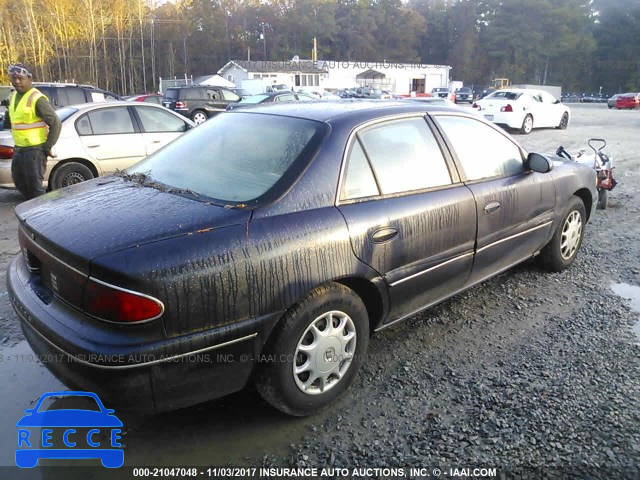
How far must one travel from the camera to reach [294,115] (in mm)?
3035

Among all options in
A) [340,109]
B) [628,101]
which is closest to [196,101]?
[340,109]

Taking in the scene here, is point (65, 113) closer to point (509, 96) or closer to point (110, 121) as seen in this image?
point (110, 121)

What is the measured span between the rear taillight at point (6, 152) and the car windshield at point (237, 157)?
4.80 m

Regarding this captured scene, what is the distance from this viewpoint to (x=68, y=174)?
700cm

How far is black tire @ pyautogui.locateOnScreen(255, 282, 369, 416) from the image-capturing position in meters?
2.37

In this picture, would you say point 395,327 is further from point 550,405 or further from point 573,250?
point 573,250

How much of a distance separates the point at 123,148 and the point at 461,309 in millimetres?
5730

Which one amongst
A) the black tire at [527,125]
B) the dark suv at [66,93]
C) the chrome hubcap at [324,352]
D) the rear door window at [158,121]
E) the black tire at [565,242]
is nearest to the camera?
the chrome hubcap at [324,352]

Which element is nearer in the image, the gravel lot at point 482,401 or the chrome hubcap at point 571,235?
the gravel lot at point 482,401

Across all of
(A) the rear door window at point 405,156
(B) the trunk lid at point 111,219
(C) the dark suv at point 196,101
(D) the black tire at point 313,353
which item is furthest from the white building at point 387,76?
(D) the black tire at point 313,353

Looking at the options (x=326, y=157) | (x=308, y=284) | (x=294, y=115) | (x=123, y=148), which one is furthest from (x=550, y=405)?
(x=123, y=148)

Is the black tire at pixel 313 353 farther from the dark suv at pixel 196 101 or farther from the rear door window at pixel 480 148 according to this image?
the dark suv at pixel 196 101

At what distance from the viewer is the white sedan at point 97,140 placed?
6.88 meters

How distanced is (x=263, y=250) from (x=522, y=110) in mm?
17291
